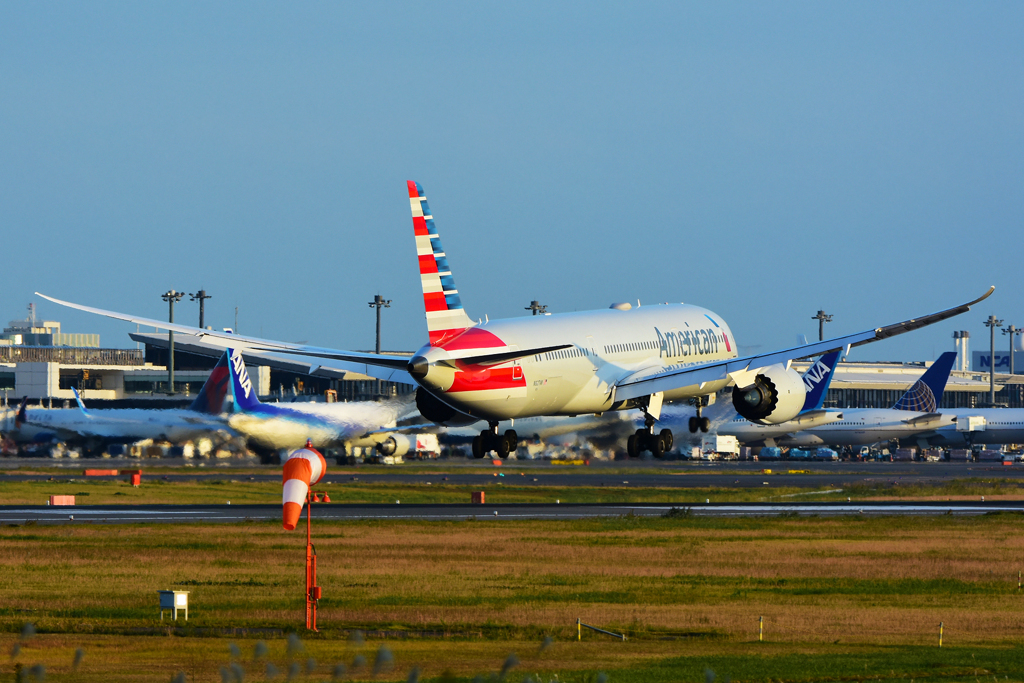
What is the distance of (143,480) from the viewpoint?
9656cm

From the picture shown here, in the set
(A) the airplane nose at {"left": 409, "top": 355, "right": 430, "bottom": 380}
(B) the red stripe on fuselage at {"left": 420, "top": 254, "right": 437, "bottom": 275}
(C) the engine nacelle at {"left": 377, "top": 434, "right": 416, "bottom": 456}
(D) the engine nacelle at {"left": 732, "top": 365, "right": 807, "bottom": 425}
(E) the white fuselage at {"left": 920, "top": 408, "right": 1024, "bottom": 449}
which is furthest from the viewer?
(E) the white fuselage at {"left": 920, "top": 408, "right": 1024, "bottom": 449}

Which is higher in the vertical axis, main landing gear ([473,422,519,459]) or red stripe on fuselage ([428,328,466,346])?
red stripe on fuselage ([428,328,466,346])

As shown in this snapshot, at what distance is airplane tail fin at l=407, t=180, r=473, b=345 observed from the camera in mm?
43188

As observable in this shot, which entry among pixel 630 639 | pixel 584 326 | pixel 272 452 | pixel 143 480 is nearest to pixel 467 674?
pixel 630 639

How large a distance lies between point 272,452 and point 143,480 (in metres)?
13.1

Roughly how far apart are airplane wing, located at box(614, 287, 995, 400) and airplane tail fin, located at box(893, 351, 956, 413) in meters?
110

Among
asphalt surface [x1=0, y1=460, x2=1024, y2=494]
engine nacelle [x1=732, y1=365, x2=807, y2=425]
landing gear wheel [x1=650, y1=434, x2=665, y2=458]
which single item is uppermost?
engine nacelle [x1=732, y1=365, x2=807, y2=425]

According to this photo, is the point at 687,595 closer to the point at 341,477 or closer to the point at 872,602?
the point at 872,602

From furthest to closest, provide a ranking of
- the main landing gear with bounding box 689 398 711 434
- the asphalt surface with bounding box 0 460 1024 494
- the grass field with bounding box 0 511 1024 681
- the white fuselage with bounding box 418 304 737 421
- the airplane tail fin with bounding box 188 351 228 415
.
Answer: the airplane tail fin with bounding box 188 351 228 415 < the asphalt surface with bounding box 0 460 1024 494 < the main landing gear with bounding box 689 398 711 434 < the white fuselage with bounding box 418 304 737 421 < the grass field with bounding box 0 511 1024 681

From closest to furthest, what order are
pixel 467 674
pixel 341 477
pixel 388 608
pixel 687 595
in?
pixel 467 674 → pixel 388 608 → pixel 687 595 → pixel 341 477

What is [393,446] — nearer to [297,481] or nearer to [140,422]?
[140,422]

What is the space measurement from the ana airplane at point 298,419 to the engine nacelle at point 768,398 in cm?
5498

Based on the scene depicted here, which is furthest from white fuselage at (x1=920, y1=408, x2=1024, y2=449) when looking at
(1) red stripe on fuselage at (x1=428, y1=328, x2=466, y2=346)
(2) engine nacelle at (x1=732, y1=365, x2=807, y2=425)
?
(1) red stripe on fuselage at (x1=428, y1=328, x2=466, y2=346)

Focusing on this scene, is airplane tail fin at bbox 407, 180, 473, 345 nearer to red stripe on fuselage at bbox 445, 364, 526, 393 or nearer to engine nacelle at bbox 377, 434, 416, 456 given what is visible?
red stripe on fuselage at bbox 445, 364, 526, 393
